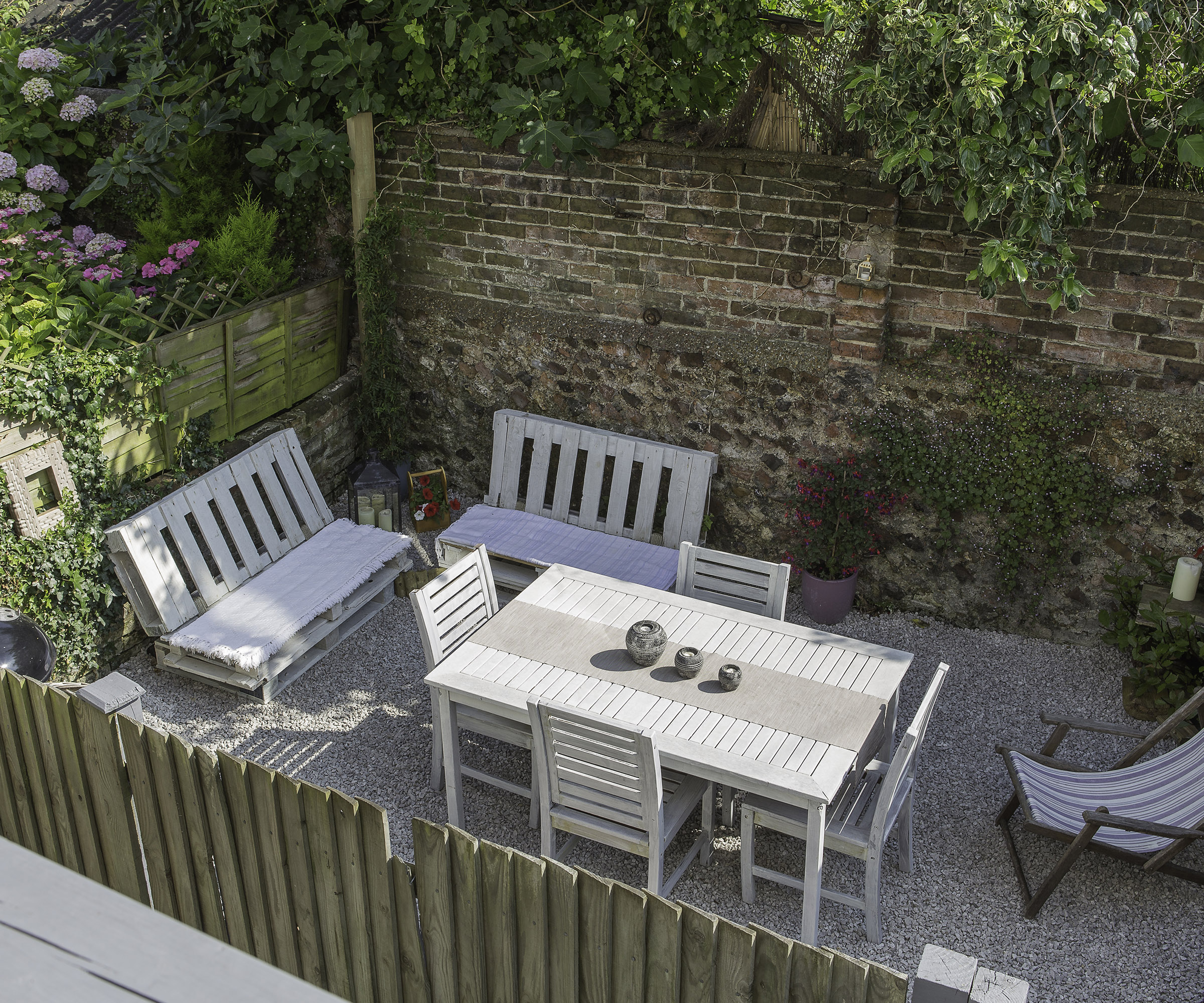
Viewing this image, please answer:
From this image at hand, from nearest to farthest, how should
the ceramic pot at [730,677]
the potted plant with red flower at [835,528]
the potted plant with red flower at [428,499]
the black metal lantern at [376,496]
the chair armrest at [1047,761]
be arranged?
the ceramic pot at [730,677] < the chair armrest at [1047,761] < the potted plant with red flower at [835,528] < the black metal lantern at [376,496] < the potted plant with red flower at [428,499]

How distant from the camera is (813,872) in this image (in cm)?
368

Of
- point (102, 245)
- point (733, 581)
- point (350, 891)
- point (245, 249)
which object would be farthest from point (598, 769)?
point (102, 245)

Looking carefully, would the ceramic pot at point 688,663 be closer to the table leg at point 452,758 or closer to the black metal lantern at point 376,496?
the table leg at point 452,758

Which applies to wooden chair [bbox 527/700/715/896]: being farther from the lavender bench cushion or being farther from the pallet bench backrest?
the pallet bench backrest

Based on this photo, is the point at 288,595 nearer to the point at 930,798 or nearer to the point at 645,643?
the point at 645,643

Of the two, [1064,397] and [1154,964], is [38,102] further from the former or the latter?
[1154,964]

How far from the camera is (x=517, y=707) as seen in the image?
12.8 ft

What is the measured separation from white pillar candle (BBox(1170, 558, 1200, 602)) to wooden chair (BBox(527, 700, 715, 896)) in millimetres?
2541

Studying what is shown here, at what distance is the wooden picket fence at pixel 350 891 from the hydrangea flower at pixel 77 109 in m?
4.39

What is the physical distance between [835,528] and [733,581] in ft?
3.91

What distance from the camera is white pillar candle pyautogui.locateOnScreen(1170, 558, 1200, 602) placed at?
16.1ft

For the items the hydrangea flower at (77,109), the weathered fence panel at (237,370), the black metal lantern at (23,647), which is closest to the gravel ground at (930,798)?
the weathered fence panel at (237,370)

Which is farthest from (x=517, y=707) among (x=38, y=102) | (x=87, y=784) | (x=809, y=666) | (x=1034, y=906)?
(x=38, y=102)

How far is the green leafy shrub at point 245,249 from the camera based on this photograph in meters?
5.85
